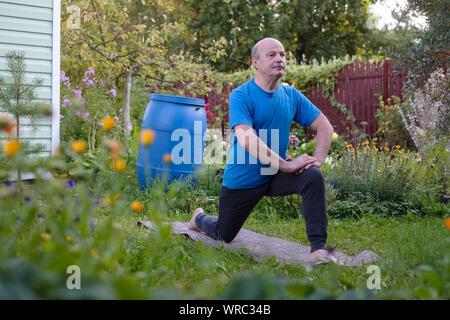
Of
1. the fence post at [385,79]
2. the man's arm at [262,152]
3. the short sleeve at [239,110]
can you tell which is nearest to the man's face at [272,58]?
the short sleeve at [239,110]

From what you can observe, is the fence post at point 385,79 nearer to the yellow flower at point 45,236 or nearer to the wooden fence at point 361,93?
the wooden fence at point 361,93

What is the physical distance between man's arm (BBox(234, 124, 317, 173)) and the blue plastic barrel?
2.00m

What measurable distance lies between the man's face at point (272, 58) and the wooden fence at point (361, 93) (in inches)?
222

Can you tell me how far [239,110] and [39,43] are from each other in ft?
11.1

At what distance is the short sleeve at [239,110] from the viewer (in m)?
2.85

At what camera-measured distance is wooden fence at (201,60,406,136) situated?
8.55m

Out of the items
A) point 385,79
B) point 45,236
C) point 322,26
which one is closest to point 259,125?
point 45,236

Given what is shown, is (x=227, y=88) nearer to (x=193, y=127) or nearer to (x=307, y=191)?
(x=193, y=127)

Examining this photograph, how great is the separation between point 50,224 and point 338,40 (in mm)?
15981

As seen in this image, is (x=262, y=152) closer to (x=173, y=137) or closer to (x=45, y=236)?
(x=45, y=236)

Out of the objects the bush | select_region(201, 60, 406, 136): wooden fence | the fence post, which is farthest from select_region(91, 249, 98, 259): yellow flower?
the fence post

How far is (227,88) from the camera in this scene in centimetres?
956
